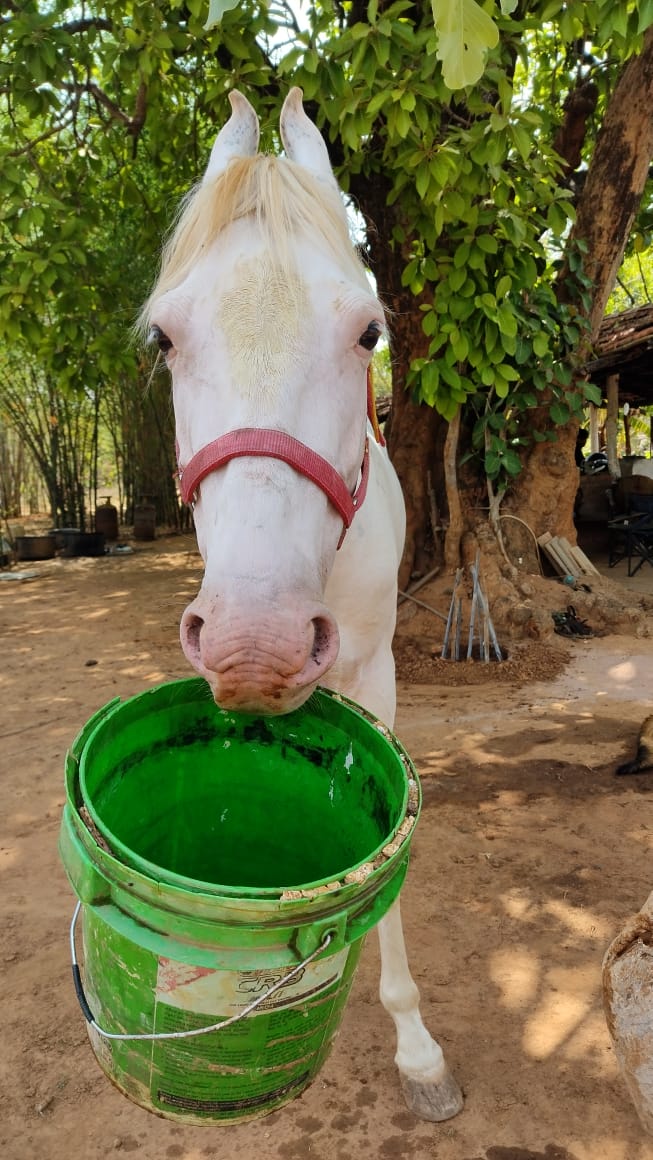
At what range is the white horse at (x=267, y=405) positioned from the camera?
1090 mm

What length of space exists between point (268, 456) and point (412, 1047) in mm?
1607

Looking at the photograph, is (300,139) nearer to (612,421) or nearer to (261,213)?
(261,213)

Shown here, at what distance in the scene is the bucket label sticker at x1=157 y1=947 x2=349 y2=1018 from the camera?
3.26 ft

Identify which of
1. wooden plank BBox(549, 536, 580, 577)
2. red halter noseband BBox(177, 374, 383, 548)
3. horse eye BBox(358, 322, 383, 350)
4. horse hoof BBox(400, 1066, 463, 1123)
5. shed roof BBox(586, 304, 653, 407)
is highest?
shed roof BBox(586, 304, 653, 407)

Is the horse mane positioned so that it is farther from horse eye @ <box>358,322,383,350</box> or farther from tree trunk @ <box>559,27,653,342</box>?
tree trunk @ <box>559,27,653,342</box>

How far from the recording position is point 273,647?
105 cm

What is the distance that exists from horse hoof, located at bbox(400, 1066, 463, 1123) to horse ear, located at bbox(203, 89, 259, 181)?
229 centimetres

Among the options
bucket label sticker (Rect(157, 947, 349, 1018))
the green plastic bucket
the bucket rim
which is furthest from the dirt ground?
the bucket rim

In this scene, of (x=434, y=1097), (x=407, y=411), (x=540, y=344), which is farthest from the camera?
(x=407, y=411)

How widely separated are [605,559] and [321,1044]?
393 inches

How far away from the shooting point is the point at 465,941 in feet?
8.09

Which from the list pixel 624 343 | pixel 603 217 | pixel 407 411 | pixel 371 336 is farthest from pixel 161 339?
pixel 624 343

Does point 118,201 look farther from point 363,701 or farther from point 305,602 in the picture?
point 305,602

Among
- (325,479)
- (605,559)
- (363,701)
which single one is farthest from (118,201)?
(605,559)
